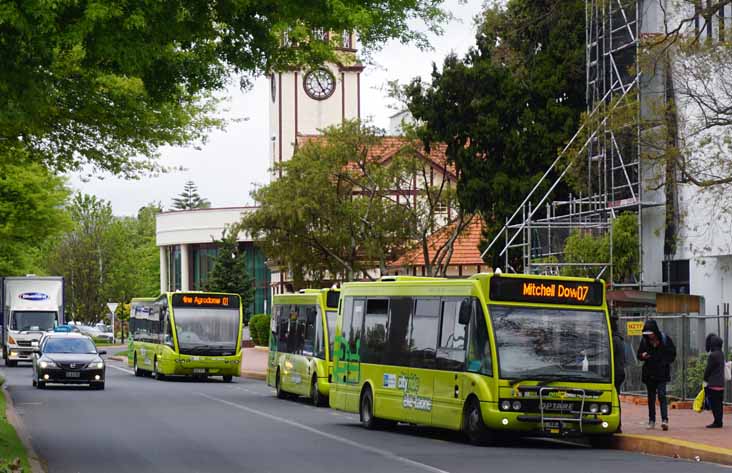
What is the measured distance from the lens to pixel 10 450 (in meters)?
18.6

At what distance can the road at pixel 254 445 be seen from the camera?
59.3 ft

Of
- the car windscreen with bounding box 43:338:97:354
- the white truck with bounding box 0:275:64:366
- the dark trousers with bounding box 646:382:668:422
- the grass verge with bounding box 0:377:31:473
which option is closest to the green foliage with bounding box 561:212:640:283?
the car windscreen with bounding box 43:338:97:354

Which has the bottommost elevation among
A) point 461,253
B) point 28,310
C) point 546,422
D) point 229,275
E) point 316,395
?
point 316,395

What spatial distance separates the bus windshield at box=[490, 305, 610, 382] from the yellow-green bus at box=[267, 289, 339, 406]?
1221 centimetres

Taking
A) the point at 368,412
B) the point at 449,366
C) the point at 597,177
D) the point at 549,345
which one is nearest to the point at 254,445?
the point at 449,366

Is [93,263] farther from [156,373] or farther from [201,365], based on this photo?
[201,365]

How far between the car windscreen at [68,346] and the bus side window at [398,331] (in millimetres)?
16892

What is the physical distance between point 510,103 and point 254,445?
86.9ft

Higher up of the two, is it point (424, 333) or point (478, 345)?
point (424, 333)

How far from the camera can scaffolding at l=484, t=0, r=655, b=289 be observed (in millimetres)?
41062

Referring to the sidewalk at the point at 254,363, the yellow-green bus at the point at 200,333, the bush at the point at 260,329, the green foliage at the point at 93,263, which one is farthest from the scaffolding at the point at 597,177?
the green foliage at the point at 93,263

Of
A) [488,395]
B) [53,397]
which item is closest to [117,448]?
[488,395]

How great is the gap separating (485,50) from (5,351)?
83.0ft

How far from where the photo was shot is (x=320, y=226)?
2295 inches
